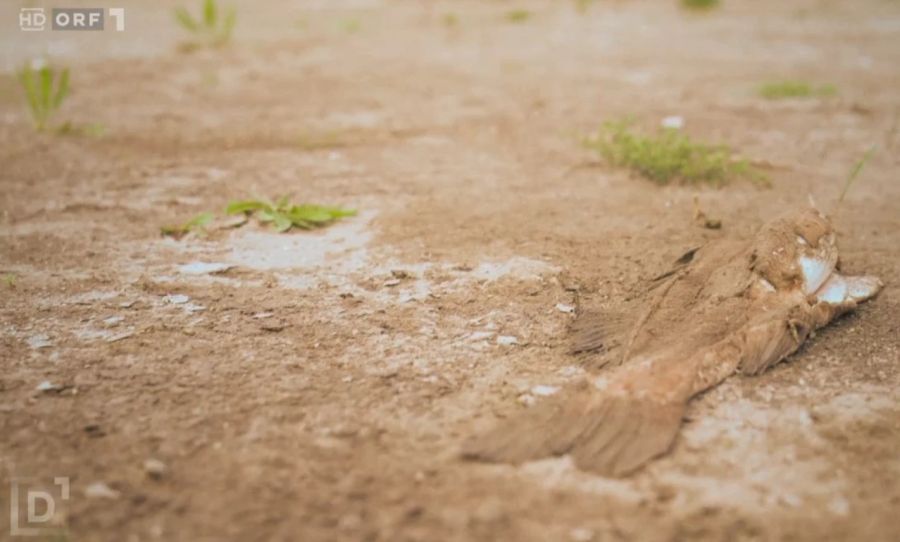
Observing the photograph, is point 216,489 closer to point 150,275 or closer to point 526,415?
point 526,415

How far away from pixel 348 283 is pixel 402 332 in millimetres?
415

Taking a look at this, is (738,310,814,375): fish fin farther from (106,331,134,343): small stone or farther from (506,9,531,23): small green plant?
(506,9,531,23): small green plant

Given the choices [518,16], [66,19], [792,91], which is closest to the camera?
[792,91]

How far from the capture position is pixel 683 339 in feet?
7.02

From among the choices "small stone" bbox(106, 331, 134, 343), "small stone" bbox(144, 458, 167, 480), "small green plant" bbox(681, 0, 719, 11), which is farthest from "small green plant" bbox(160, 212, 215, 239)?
"small green plant" bbox(681, 0, 719, 11)

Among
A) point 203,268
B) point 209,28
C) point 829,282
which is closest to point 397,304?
point 203,268

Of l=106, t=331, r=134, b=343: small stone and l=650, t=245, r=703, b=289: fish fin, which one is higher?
l=650, t=245, r=703, b=289: fish fin

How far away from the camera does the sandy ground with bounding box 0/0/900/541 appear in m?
1.65

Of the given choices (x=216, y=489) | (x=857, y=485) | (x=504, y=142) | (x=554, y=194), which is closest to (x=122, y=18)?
(x=504, y=142)

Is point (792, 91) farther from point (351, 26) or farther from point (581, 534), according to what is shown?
point (581, 534)

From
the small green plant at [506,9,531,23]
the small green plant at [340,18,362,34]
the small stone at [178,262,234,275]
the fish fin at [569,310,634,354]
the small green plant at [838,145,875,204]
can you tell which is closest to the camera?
the fish fin at [569,310,634,354]

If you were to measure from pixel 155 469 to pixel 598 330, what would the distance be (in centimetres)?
123

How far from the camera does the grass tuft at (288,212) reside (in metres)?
3.17

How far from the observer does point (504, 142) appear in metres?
4.29
